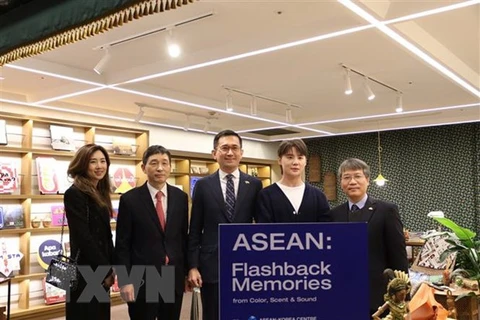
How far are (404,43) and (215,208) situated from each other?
2131mm

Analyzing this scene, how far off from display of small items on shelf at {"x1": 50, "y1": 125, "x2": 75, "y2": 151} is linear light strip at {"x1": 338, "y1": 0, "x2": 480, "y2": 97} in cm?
465

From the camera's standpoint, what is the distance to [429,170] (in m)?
8.64

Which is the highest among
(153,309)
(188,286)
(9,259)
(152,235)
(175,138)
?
(175,138)

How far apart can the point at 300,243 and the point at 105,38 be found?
125 inches

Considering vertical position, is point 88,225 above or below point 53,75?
below

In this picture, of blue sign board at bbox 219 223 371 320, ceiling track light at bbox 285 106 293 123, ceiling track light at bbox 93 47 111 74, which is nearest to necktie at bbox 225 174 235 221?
blue sign board at bbox 219 223 371 320

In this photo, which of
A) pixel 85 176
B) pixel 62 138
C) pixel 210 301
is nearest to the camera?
pixel 210 301

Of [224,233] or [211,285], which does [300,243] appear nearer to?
[224,233]

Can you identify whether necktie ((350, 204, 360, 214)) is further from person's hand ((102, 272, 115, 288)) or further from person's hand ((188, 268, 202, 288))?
person's hand ((102, 272, 115, 288))

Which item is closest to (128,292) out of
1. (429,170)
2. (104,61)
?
(104,61)

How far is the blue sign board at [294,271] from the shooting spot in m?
→ 1.05

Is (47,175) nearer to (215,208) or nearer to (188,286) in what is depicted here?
(188,286)

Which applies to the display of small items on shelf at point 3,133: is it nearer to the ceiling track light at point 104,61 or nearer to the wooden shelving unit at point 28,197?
the wooden shelving unit at point 28,197

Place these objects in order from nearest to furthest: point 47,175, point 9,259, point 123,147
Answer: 1. point 9,259
2. point 47,175
3. point 123,147
